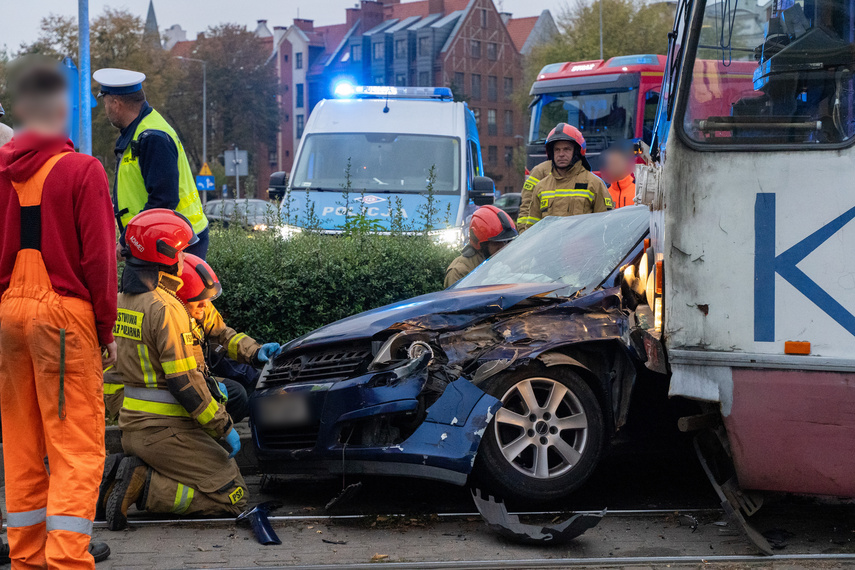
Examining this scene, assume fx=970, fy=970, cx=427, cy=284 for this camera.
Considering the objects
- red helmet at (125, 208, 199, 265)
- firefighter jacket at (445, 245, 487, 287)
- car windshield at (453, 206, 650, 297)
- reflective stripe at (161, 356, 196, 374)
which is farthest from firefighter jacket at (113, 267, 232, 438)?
firefighter jacket at (445, 245, 487, 287)

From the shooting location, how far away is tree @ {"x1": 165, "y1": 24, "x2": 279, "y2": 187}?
58438 millimetres

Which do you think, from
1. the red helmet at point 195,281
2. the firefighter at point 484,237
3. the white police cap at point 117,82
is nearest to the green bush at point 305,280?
the firefighter at point 484,237

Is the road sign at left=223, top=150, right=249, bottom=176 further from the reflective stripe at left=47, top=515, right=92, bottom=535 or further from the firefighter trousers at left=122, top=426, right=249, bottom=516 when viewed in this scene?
the reflective stripe at left=47, top=515, right=92, bottom=535

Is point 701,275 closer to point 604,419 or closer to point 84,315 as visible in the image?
point 604,419

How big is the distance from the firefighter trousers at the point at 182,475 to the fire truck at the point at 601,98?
13.3 meters

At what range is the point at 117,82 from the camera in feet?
19.1

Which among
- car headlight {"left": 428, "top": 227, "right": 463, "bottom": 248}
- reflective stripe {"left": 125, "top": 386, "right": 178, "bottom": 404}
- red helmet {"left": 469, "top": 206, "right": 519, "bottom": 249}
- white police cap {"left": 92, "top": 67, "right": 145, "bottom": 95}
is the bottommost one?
reflective stripe {"left": 125, "top": 386, "right": 178, "bottom": 404}

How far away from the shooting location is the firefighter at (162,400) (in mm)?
4797

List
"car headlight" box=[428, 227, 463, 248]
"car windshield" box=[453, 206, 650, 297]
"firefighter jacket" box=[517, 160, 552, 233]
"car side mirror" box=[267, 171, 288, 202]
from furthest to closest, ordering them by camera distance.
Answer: "car side mirror" box=[267, 171, 288, 202]
"firefighter jacket" box=[517, 160, 552, 233]
"car headlight" box=[428, 227, 463, 248]
"car windshield" box=[453, 206, 650, 297]

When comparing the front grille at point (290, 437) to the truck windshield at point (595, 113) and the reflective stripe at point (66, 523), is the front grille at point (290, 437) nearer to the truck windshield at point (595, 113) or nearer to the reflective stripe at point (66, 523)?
the reflective stripe at point (66, 523)

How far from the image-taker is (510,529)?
4.41m

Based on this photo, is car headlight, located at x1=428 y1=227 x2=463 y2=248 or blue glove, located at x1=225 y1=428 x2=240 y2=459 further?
car headlight, located at x1=428 y1=227 x2=463 y2=248

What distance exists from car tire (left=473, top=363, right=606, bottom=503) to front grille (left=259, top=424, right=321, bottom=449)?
33.4 inches

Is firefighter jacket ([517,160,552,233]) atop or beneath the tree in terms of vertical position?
beneath
